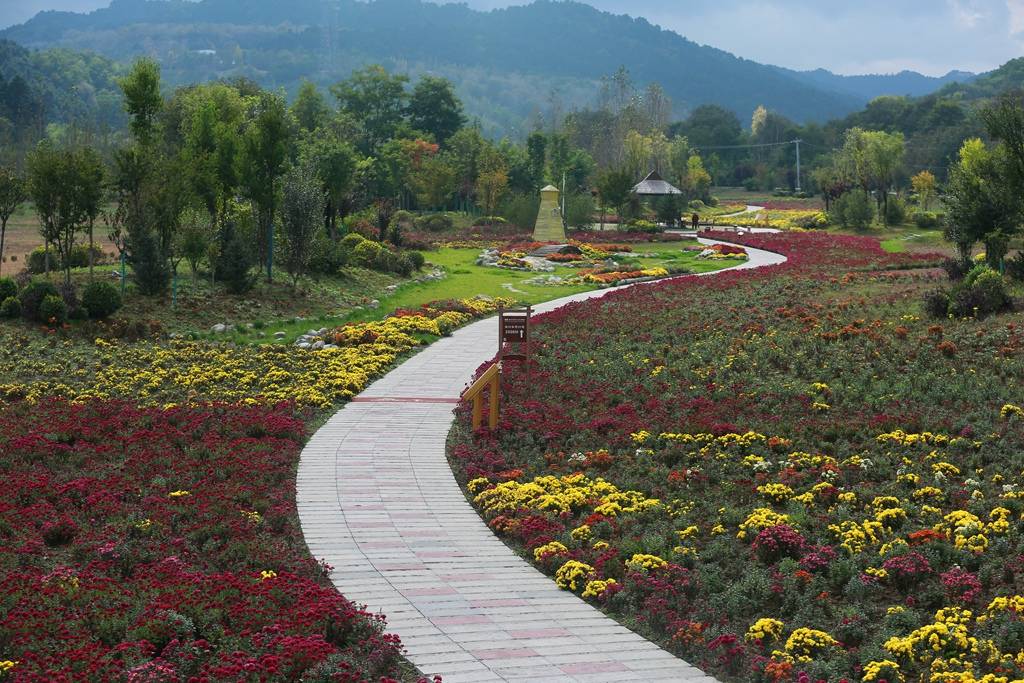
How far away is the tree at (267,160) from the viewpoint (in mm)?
29484

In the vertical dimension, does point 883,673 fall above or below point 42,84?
below

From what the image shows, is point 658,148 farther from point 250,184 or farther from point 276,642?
point 276,642

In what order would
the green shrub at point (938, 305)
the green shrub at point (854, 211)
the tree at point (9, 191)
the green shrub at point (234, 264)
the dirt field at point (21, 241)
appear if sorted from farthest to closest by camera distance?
the green shrub at point (854, 211)
the dirt field at point (21, 241)
the green shrub at point (234, 264)
the tree at point (9, 191)
the green shrub at point (938, 305)

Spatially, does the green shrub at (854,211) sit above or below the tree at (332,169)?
below

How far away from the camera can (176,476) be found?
1267 cm

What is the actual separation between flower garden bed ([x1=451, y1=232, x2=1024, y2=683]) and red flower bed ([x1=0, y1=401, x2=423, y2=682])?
2.56 metres

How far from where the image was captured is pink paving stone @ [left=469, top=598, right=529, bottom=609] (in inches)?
371

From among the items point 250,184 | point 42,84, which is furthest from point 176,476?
point 42,84

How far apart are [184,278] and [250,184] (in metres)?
3.76

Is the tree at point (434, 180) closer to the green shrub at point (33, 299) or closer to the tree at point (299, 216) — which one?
the tree at point (299, 216)

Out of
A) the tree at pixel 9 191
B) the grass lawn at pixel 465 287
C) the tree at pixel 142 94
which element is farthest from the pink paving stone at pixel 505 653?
the tree at pixel 142 94

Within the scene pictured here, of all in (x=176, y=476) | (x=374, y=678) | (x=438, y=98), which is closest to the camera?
(x=374, y=678)

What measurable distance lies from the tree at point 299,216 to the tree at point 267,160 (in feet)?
2.55

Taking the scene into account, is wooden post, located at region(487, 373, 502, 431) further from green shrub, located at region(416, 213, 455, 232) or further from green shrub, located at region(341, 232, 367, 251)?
green shrub, located at region(416, 213, 455, 232)
